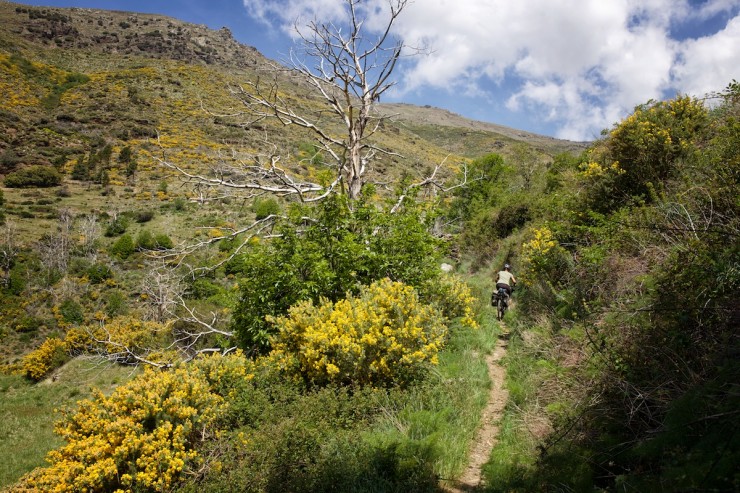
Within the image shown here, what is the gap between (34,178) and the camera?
4100cm

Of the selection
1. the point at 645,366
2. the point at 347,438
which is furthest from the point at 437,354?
the point at 645,366

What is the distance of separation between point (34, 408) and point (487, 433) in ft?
75.7

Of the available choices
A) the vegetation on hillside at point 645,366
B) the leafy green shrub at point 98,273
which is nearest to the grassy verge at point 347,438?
the vegetation on hillside at point 645,366

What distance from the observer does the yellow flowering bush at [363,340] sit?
5984 mm

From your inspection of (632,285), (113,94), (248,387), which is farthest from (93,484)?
(113,94)

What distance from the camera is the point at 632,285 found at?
17.5 feet

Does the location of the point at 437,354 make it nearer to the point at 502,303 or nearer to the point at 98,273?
the point at 502,303

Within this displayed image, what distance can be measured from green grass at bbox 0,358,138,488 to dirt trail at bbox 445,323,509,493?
1035 centimetres

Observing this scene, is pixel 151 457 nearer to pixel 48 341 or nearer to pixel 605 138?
pixel 605 138

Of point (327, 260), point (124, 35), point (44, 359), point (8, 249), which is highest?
point (124, 35)

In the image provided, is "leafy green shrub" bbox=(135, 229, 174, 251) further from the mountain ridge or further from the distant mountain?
the mountain ridge

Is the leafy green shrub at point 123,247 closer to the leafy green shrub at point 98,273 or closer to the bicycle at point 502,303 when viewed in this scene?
the leafy green shrub at point 98,273

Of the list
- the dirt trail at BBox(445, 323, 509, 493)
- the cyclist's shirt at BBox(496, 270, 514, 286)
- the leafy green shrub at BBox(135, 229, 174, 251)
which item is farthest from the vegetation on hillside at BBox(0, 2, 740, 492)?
the leafy green shrub at BBox(135, 229, 174, 251)

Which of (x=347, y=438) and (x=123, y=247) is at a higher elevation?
(x=347, y=438)
